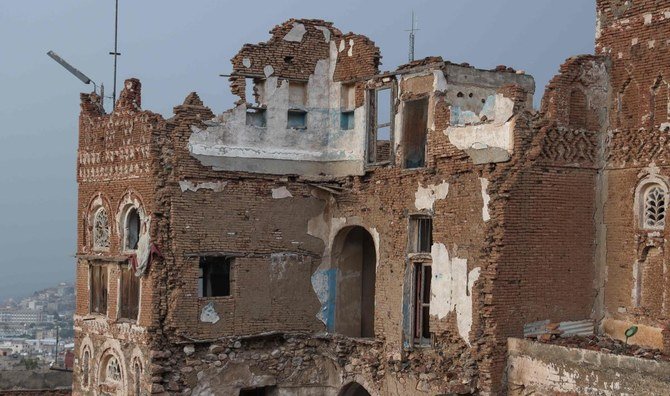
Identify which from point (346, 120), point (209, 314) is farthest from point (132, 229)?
point (346, 120)

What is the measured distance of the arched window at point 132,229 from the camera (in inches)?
985

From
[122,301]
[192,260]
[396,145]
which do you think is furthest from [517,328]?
[122,301]

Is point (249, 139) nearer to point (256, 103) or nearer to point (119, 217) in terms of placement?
point (256, 103)

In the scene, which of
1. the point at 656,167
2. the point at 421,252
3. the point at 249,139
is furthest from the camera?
the point at 249,139

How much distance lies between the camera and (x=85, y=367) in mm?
26422

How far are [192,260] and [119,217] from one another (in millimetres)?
2248

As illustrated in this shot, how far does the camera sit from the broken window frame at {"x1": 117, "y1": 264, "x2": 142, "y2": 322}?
2455cm

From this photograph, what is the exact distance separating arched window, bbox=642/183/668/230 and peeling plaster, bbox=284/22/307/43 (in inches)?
342

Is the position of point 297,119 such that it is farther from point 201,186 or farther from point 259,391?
point 259,391

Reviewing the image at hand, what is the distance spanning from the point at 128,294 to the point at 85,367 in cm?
261

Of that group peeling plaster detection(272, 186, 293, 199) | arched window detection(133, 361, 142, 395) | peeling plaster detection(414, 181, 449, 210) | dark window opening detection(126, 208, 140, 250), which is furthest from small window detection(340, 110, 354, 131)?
arched window detection(133, 361, 142, 395)

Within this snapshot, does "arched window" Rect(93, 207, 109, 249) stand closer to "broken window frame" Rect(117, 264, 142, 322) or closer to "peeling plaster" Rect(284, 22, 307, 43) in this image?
"broken window frame" Rect(117, 264, 142, 322)

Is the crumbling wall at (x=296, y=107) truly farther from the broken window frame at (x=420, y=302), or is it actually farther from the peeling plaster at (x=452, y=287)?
the peeling plaster at (x=452, y=287)

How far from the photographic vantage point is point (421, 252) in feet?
74.7
